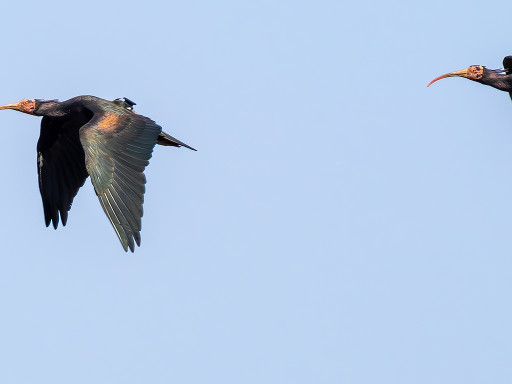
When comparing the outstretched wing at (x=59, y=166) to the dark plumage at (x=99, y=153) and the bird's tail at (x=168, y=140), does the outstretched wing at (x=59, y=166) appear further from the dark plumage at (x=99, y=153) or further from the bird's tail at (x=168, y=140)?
the bird's tail at (x=168, y=140)

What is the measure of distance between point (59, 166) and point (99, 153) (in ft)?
11.5

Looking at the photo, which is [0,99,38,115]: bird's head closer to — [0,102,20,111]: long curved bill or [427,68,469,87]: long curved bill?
[0,102,20,111]: long curved bill

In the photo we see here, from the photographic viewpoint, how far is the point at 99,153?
25656 mm

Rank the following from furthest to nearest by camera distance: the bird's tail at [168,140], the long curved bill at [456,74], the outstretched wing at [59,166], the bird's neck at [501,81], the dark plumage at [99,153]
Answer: the long curved bill at [456,74]
the bird's neck at [501,81]
the outstretched wing at [59,166]
the bird's tail at [168,140]
the dark plumage at [99,153]

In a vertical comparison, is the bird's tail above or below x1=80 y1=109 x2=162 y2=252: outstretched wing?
above

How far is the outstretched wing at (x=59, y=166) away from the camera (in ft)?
94.8

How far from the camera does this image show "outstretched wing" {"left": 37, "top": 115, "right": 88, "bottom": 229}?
2889 cm

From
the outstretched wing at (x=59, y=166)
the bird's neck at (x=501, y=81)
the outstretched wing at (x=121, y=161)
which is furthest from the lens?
the bird's neck at (x=501, y=81)

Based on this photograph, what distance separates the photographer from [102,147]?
2580 centimetres

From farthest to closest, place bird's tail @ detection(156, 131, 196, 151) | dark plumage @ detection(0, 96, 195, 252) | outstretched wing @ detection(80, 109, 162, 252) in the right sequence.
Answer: bird's tail @ detection(156, 131, 196, 151) → dark plumage @ detection(0, 96, 195, 252) → outstretched wing @ detection(80, 109, 162, 252)

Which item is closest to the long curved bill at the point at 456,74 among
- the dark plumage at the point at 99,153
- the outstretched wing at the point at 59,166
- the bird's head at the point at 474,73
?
the bird's head at the point at 474,73

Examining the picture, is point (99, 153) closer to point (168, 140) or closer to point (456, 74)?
point (168, 140)

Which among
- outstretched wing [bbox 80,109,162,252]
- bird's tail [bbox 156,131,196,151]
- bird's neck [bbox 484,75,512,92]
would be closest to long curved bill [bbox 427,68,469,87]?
bird's neck [bbox 484,75,512,92]

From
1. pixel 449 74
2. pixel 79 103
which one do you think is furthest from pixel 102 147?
pixel 449 74
